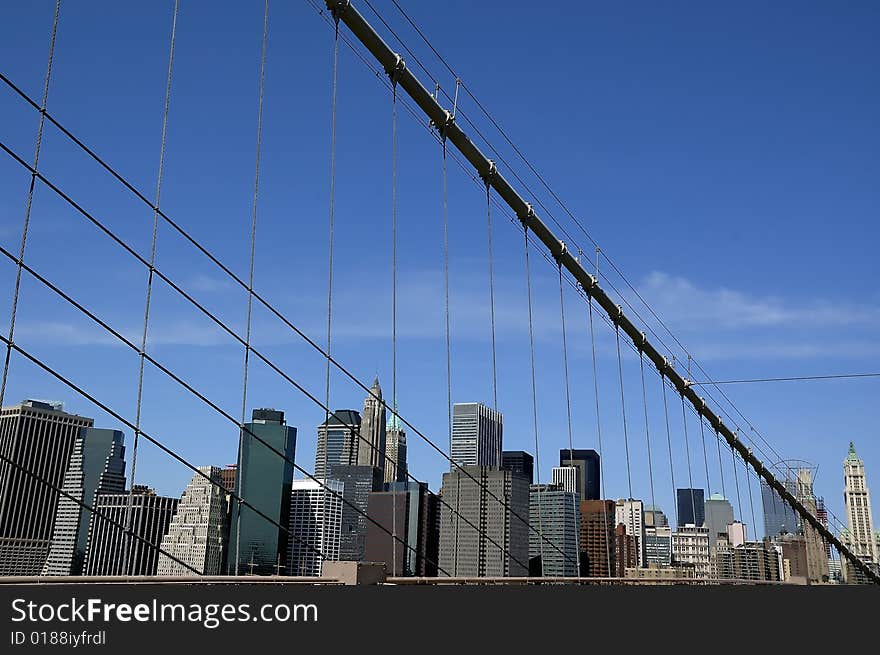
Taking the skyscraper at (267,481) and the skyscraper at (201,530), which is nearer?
the skyscraper at (267,481)

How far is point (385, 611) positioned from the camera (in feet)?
16.3

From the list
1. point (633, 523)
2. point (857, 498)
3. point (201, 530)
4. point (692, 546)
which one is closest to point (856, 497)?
point (857, 498)

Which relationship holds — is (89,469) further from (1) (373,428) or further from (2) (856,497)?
(2) (856,497)

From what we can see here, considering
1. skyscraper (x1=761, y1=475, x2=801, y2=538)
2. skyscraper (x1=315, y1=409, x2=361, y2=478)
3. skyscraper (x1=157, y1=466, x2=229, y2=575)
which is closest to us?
skyscraper (x1=315, y1=409, x2=361, y2=478)

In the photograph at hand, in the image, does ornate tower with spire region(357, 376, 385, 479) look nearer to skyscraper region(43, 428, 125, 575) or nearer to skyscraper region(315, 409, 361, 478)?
skyscraper region(315, 409, 361, 478)

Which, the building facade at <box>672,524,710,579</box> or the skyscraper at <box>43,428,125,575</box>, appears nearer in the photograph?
the skyscraper at <box>43,428,125,575</box>

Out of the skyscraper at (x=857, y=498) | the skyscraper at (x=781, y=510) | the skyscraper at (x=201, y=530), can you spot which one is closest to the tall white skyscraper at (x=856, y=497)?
the skyscraper at (x=857, y=498)

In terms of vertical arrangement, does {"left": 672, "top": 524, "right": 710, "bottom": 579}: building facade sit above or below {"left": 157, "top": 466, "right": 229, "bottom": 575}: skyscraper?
above

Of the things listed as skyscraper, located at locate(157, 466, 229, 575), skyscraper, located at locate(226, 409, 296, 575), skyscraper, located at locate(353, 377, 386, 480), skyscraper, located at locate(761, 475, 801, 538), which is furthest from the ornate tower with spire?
skyscraper, located at locate(761, 475, 801, 538)

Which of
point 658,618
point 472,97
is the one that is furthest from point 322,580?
point 472,97

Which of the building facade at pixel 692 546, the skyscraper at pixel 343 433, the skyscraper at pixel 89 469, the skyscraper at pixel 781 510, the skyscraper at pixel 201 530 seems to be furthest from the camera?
the building facade at pixel 692 546

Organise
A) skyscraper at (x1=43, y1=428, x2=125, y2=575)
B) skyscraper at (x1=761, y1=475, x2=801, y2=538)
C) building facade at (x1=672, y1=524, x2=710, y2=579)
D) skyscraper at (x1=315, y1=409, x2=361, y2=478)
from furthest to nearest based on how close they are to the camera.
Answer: building facade at (x1=672, y1=524, x2=710, y2=579) < skyscraper at (x1=761, y1=475, x2=801, y2=538) < skyscraper at (x1=43, y1=428, x2=125, y2=575) < skyscraper at (x1=315, y1=409, x2=361, y2=478)

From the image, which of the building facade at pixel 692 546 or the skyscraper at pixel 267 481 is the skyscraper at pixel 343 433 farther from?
the building facade at pixel 692 546

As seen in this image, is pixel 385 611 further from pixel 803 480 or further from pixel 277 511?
pixel 803 480
